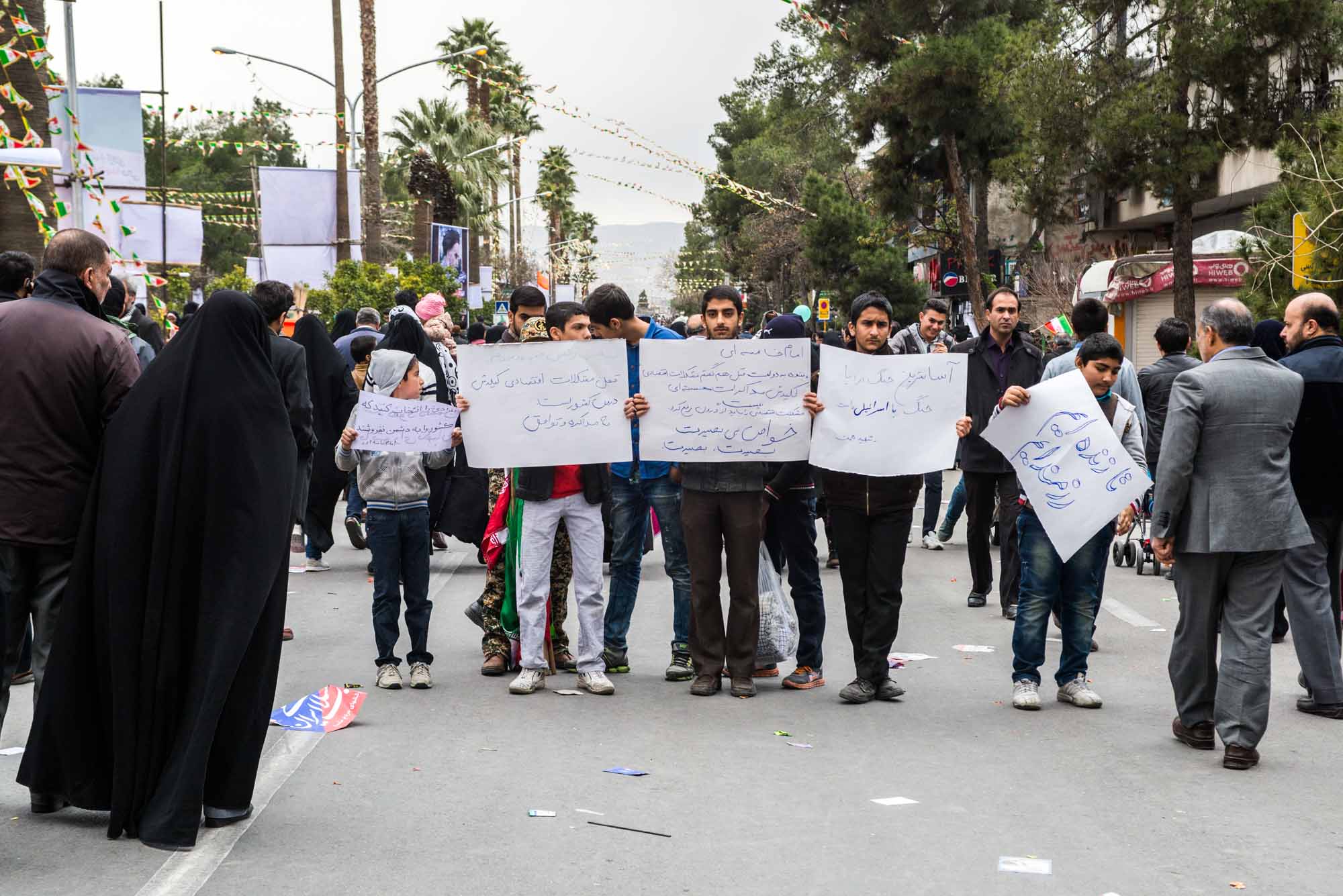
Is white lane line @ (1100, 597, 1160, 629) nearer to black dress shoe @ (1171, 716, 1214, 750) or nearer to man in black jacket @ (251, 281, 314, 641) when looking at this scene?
black dress shoe @ (1171, 716, 1214, 750)

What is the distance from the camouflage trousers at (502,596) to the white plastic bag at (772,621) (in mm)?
1070

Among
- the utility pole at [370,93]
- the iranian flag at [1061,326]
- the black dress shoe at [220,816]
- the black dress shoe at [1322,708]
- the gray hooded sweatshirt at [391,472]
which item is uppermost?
the utility pole at [370,93]

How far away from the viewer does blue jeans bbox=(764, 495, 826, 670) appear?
7785mm

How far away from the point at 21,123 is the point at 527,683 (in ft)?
34.0

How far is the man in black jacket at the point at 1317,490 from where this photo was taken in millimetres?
7285

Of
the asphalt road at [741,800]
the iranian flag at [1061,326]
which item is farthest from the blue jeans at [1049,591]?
the iranian flag at [1061,326]

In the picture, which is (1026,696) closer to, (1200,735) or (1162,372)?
(1200,735)

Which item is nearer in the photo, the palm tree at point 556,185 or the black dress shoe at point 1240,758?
the black dress shoe at point 1240,758

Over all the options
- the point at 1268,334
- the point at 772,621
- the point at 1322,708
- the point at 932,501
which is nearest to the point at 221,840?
the point at 772,621

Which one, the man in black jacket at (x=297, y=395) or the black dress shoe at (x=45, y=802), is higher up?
the man in black jacket at (x=297, y=395)

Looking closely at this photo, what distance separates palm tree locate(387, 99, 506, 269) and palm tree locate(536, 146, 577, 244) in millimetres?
26344

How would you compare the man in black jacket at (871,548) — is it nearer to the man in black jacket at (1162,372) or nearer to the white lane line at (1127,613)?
the white lane line at (1127,613)

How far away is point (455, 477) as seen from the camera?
8.98 metres

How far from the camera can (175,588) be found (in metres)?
5.14
